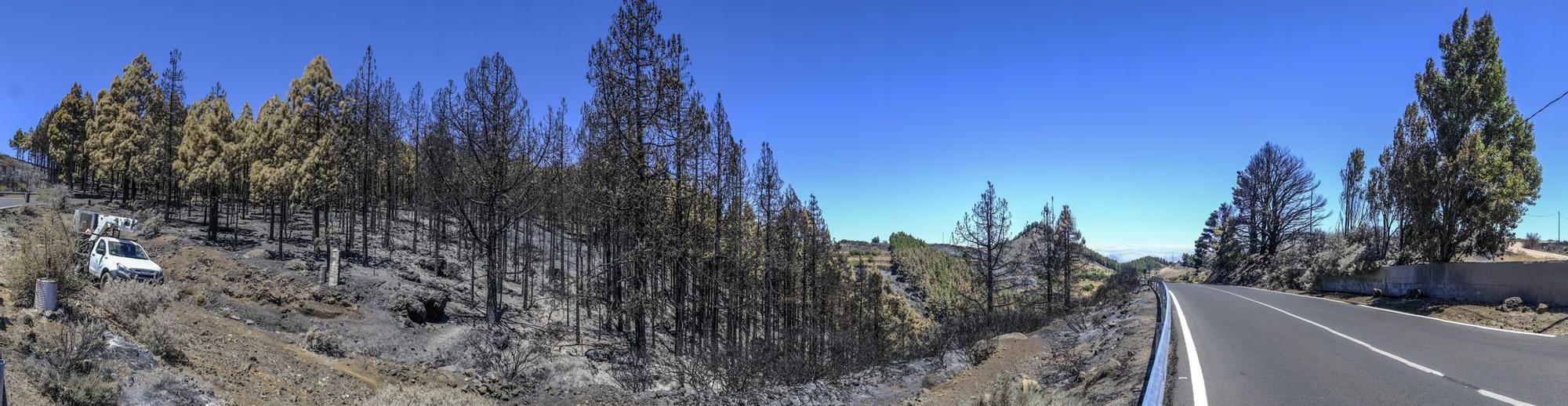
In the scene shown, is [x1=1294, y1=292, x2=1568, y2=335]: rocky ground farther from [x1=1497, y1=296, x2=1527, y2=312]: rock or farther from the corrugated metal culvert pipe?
the corrugated metal culvert pipe

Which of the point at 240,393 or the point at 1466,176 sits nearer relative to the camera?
the point at 240,393

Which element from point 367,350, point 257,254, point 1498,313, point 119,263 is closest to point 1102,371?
point 1498,313

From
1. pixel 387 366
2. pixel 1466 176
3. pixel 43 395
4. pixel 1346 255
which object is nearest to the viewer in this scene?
pixel 43 395

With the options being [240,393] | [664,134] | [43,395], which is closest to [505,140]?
[664,134]

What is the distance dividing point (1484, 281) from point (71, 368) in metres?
28.7

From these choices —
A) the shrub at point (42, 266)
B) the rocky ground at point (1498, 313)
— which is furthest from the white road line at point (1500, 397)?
the shrub at point (42, 266)

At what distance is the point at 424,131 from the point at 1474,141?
41827 millimetres

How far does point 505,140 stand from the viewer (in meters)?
19.6

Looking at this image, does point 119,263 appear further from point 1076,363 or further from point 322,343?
point 1076,363

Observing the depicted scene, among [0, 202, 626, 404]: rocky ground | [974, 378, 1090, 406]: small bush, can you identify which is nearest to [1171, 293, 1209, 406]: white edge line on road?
[974, 378, 1090, 406]: small bush

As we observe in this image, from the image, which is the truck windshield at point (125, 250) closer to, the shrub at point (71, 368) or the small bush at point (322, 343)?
the small bush at point (322, 343)

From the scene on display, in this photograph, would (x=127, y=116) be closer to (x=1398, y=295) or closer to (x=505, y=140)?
(x=505, y=140)

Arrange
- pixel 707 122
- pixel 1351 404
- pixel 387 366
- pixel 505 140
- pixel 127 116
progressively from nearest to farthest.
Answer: pixel 1351 404 < pixel 387 366 < pixel 505 140 < pixel 707 122 < pixel 127 116

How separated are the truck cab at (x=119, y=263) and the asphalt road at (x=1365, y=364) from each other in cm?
2281
